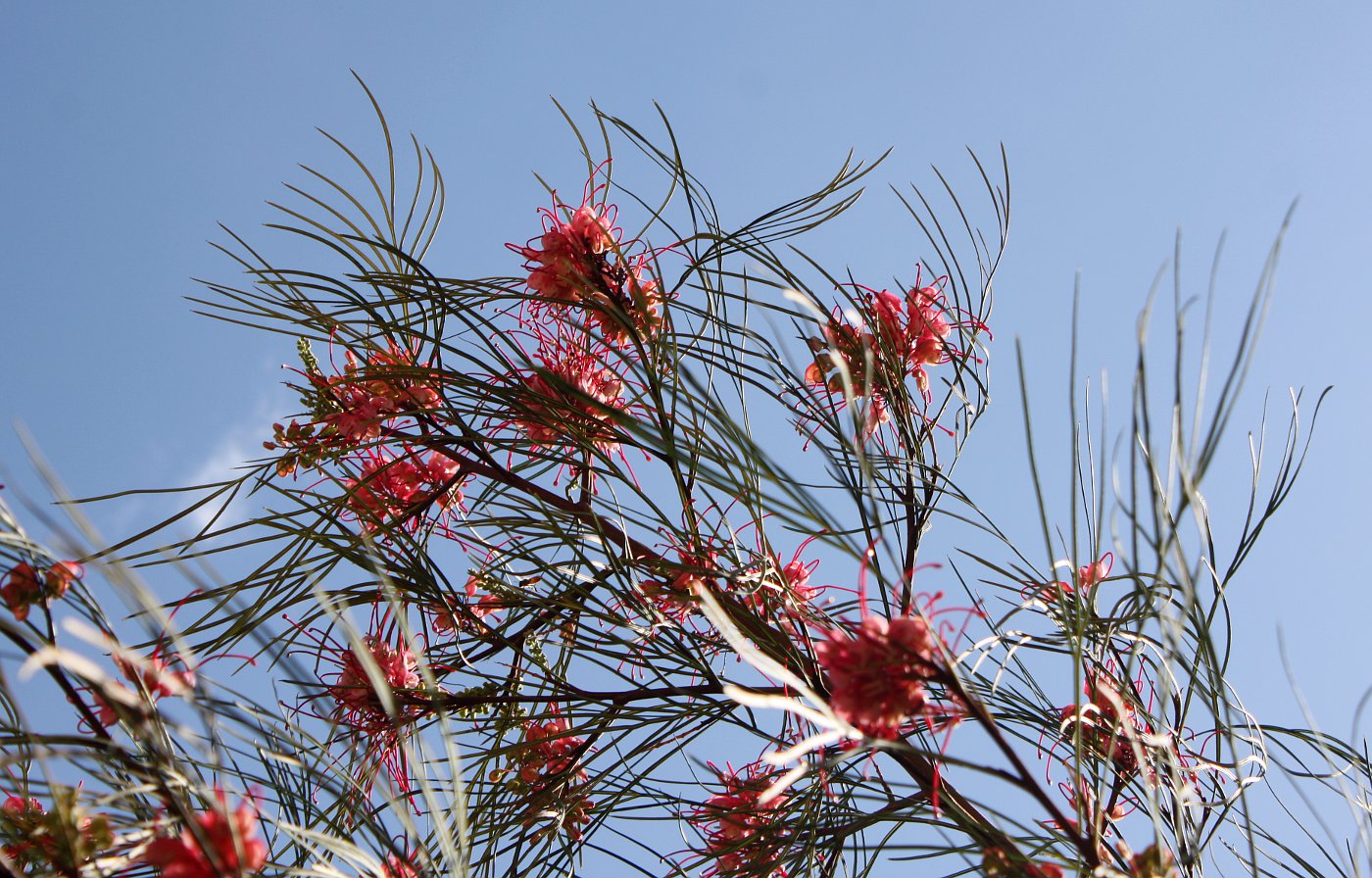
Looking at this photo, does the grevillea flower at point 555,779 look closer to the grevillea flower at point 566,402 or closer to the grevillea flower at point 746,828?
the grevillea flower at point 746,828

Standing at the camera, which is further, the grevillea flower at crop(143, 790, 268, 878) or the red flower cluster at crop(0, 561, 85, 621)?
the red flower cluster at crop(0, 561, 85, 621)

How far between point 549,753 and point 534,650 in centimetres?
10

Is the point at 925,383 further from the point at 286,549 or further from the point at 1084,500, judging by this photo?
the point at 286,549

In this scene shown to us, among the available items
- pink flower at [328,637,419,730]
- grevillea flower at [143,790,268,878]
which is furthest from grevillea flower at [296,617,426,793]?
grevillea flower at [143,790,268,878]

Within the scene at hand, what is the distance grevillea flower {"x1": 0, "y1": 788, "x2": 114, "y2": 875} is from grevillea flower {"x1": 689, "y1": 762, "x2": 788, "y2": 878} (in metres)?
0.36

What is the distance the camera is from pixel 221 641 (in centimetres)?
80

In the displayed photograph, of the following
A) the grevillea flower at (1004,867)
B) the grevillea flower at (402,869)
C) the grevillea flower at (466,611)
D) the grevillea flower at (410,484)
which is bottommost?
the grevillea flower at (1004,867)

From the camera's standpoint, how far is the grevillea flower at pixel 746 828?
2.53 feet

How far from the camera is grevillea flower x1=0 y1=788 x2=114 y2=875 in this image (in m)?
0.44

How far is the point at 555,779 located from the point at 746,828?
0.55ft

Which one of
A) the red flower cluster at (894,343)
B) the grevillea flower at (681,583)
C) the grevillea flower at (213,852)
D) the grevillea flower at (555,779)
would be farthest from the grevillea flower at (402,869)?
the red flower cluster at (894,343)

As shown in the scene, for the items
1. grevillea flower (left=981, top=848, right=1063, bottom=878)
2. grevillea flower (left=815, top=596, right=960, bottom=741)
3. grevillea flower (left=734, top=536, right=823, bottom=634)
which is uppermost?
grevillea flower (left=734, top=536, right=823, bottom=634)

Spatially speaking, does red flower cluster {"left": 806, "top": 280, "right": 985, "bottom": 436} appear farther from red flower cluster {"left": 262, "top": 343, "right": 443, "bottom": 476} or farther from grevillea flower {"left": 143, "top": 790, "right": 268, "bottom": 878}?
grevillea flower {"left": 143, "top": 790, "right": 268, "bottom": 878}

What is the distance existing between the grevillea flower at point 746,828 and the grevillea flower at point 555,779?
0.11m
